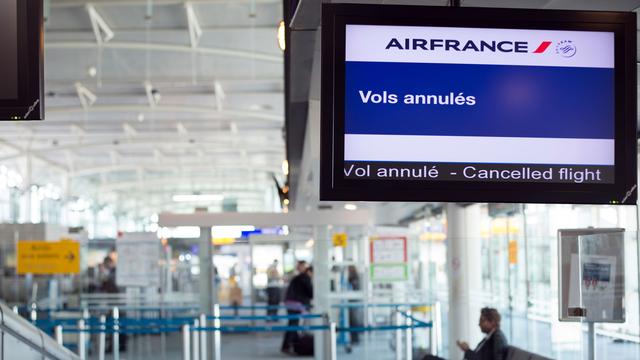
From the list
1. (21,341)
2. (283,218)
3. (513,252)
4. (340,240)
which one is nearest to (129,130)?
(340,240)

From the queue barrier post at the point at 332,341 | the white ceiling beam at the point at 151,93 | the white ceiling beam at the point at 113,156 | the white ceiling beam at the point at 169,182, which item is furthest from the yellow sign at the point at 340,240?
the white ceiling beam at the point at 169,182

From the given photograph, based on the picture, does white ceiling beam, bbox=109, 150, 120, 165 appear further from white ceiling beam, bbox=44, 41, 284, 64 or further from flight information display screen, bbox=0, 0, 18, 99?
flight information display screen, bbox=0, 0, 18, 99

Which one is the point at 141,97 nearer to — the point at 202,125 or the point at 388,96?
the point at 202,125

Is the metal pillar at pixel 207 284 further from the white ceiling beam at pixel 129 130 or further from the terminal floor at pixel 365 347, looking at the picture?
the white ceiling beam at pixel 129 130

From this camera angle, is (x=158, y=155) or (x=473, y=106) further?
(x=158, y=155)

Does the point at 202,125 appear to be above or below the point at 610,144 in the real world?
above

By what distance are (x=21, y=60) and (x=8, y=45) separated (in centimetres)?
8

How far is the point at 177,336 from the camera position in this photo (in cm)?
1681

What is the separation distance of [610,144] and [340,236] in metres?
11.6

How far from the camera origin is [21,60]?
13.0 ft

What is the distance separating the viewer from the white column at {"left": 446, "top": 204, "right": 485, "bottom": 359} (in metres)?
12.7

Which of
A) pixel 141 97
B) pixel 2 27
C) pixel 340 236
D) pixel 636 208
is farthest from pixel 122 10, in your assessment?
pixel 2 27

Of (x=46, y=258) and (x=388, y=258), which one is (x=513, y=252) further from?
(x=46, y=258)

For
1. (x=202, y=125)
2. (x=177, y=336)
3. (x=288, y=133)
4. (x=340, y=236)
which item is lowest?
(x=177, y=336)
